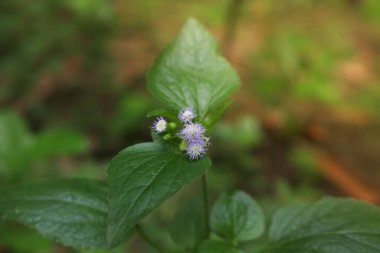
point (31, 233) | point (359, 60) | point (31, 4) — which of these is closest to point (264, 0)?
point (359, 60)

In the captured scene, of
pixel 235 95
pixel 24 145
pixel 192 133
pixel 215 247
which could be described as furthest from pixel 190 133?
pixel 235 95

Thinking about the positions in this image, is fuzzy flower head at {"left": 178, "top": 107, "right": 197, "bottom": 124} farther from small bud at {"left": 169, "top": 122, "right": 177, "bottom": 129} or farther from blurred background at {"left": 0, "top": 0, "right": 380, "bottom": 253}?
blurred background at {"left": 0, "top": 0, "right": 380, "bottom": 253}

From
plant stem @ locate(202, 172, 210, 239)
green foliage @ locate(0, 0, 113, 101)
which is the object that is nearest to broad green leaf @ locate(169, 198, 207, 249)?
plant stem @ locate(202, 172, 210, 239)

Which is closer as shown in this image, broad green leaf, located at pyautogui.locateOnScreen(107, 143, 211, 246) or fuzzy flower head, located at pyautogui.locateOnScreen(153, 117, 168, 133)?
broad green leaf, located at pyautogui.locateOnScreen(107, 143, 211, 246)

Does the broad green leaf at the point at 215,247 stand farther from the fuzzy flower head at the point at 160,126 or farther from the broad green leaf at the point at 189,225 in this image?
the fuzzy flower head at the point at 160,126

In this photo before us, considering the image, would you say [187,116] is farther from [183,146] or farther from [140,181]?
[140,181]

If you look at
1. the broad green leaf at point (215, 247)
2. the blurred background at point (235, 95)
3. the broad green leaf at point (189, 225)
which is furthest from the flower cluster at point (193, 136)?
the blurred background at point (235, 95)

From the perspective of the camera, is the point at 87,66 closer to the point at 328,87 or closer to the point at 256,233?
the point at 328,87
